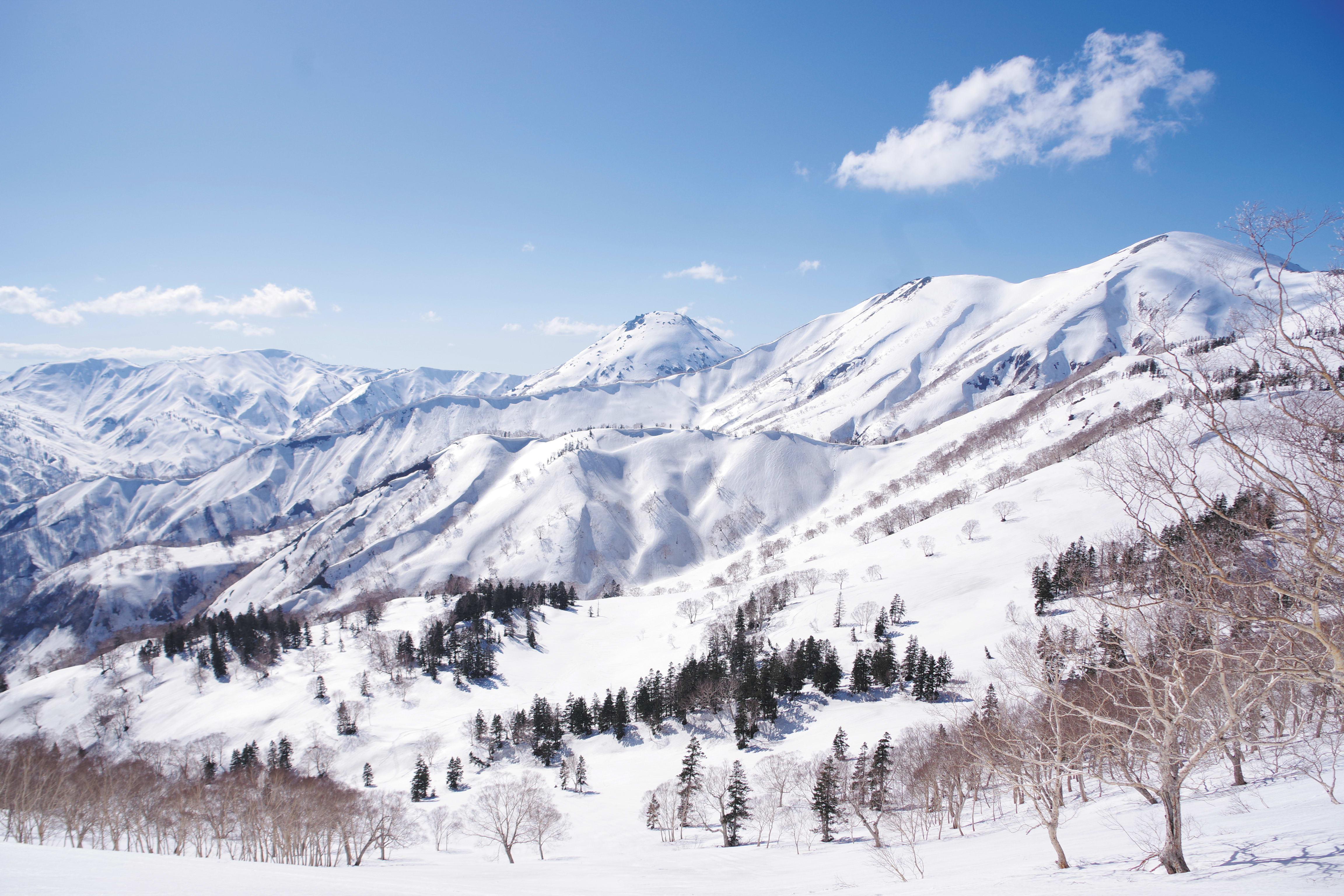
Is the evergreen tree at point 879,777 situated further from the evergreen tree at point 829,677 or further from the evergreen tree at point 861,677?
the evergreen tree at point 829,677

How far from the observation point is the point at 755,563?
175500 millimetres

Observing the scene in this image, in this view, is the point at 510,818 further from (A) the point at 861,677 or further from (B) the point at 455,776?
(A) the point at 861,677

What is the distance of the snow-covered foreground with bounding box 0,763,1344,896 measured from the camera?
1219 centimetres

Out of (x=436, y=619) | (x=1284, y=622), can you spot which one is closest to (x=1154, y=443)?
(x=1284, y=622)

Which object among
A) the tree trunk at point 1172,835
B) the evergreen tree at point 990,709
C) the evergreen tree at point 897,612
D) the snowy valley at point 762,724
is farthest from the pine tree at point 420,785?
the tree trunk at point 1172,835

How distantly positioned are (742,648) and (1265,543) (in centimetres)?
8012

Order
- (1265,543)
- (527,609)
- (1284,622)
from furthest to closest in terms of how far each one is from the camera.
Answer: (527,609) → (1265,543) → (1284,622)

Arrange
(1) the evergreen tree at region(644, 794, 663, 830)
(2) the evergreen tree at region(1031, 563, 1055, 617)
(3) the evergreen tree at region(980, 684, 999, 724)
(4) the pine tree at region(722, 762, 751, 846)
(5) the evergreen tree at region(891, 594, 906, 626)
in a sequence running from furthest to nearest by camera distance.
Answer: (5) the evergreen tree at region(891, 594, 906, 626)
(2) the evergreen tree at region(1031, 563, 1055, 617)
(1) the evergreen tree at region(644, 794, 663, 830)
(4) the pine tree at region(722, 762, 751, 846)
(3) the evergreen tree at region(980, 684, 999, 724)

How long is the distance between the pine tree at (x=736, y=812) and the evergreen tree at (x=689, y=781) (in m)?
3.84

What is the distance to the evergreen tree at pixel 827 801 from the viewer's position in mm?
44438

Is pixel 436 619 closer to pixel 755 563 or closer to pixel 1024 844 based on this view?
pixel 755 563

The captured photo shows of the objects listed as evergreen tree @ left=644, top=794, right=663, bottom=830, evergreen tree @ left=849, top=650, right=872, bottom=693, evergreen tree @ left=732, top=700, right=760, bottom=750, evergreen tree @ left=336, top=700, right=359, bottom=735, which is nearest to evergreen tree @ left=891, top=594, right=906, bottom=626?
evergreen tree @ left=849, top=650, right=872, bottom=693

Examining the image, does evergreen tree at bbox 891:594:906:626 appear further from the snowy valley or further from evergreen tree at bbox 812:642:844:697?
evergreen tree at bbox 812:642:844:697

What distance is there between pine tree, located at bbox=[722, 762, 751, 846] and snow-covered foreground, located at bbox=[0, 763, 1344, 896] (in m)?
8.80
